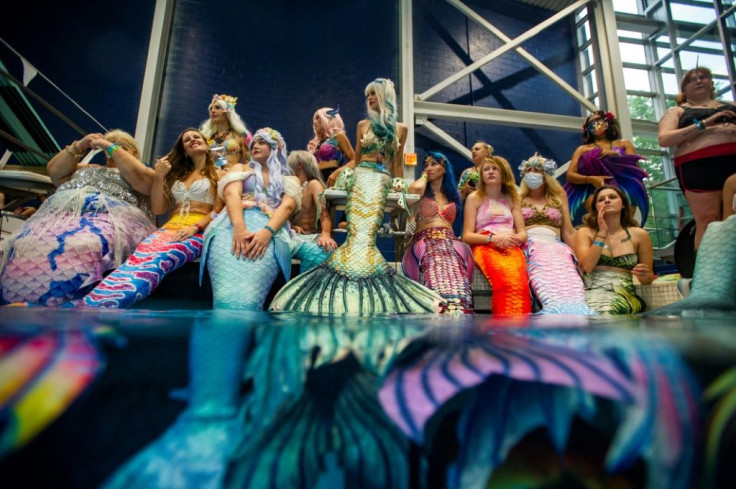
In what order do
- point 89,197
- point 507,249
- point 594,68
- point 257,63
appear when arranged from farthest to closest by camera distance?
point 594,68 → point 257,63 → point 507,249 → point 89,197

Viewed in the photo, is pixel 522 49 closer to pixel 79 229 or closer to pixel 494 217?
pixel 494 217

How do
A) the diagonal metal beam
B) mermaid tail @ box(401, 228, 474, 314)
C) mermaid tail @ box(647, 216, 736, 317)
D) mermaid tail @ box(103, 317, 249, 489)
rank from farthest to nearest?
1. the diagonal metal beam
2. mermaid tail @ box(401, 228, 474, 314)
3. mermaid tail @ box(647, 216, 736, 317)
4. mermaid tail @ box(103, 317, 249, 489)

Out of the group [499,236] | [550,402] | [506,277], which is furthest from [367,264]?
[550,402]

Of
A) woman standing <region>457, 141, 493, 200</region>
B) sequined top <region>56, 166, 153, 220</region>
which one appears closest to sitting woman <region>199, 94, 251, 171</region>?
sequined top <region>56, 166, 153, 220</region>

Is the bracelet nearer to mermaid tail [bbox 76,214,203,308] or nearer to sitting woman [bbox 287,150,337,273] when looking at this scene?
mermaid tail [bbox 76,214,203,308]

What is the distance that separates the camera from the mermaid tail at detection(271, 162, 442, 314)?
185cm

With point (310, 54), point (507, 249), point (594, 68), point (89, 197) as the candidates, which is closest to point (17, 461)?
point (89, 197)

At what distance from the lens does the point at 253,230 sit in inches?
85.4

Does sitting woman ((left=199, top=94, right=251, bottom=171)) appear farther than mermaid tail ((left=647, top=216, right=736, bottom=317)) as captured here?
Yes

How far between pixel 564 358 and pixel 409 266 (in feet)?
7.78

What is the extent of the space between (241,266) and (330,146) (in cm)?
212

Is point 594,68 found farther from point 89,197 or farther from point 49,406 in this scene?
point 49,406

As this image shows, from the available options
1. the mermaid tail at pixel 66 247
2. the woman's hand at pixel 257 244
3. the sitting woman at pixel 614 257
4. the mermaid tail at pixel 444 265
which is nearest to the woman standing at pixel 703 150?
the sitting woman at pixel 614 257

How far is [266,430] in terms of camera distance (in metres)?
0.28
